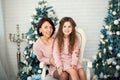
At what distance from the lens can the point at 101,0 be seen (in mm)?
3977

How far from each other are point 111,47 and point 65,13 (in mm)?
979

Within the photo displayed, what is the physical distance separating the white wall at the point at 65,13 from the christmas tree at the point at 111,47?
15.9 inches

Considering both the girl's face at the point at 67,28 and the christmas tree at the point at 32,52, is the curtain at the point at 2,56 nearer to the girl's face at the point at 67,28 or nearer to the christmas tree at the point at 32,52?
the christmas tree at the point at 32,52

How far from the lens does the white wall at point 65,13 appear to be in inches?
155

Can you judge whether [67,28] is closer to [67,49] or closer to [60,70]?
[67,49]

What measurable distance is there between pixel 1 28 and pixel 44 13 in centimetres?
68

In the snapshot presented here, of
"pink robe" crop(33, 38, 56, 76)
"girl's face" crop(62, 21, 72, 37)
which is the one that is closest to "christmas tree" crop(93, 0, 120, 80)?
"girl's face" crop(62, 21, 72, 37)

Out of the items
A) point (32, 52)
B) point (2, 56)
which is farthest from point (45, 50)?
point (2, 56)

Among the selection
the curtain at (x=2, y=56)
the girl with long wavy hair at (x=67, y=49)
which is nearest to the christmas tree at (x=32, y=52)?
the curtain at (x=2, y=56)

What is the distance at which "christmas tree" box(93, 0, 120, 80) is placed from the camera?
11.4 feet

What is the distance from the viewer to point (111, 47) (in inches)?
138

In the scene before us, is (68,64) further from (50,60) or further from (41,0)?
(41,0)

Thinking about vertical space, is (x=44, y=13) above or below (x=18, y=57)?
above

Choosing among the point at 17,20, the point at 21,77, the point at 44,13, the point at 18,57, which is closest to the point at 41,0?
the point at 44,13
